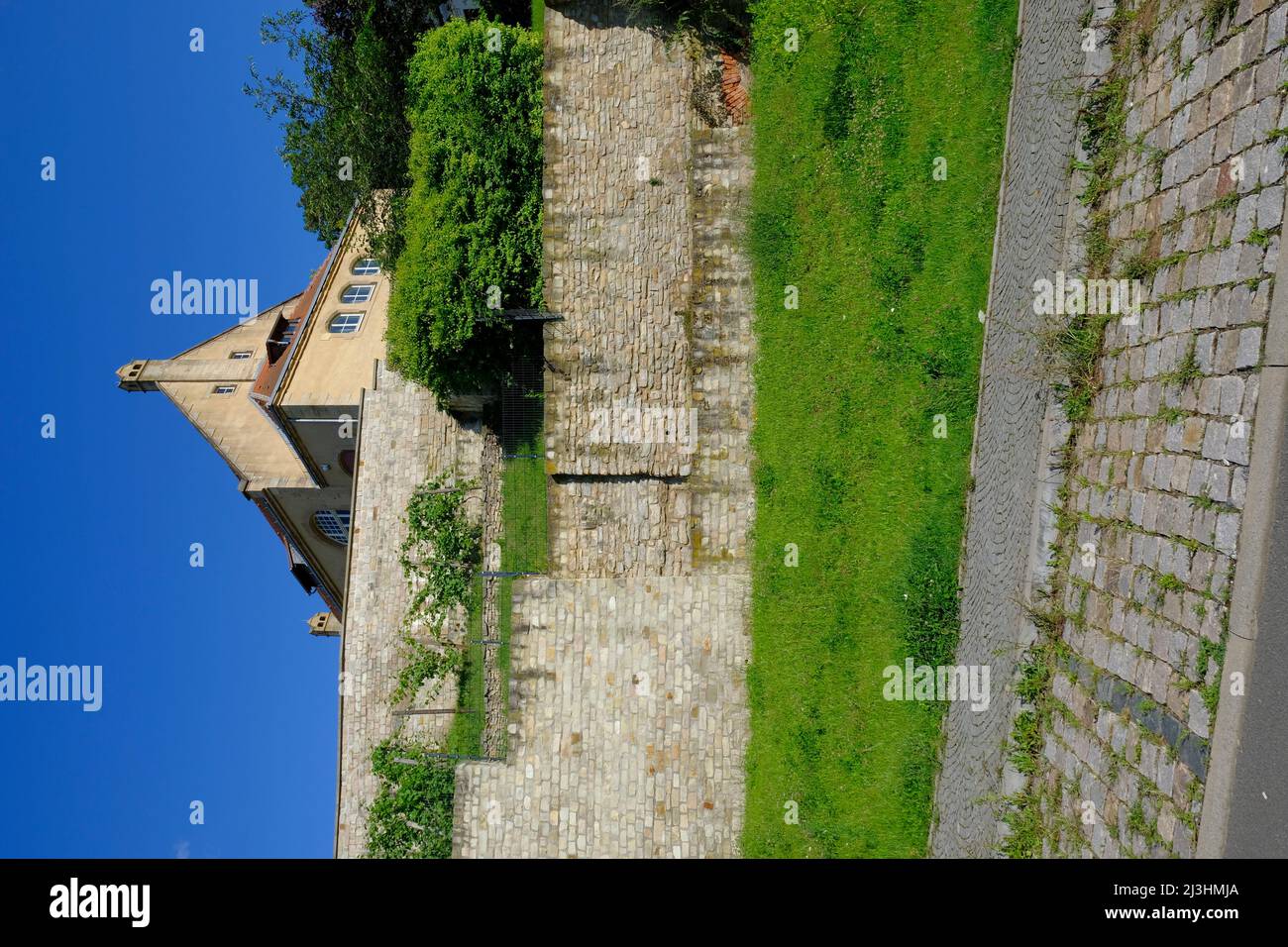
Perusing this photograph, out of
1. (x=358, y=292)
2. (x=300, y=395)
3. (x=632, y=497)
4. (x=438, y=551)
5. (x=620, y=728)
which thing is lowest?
(x=620, y=728)

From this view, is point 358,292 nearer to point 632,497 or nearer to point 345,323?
point 345,323

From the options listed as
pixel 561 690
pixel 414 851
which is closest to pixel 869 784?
pixel 561 690

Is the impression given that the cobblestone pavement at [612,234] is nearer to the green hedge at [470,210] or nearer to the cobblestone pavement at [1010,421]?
the green hedge at [470,210]

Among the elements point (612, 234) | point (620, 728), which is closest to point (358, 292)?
Result: point (612, 234)

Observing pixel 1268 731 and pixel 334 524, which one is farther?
pixel 334 524

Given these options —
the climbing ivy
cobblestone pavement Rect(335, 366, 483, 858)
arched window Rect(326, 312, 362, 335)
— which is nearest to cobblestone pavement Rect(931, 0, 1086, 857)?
the climbing ivy

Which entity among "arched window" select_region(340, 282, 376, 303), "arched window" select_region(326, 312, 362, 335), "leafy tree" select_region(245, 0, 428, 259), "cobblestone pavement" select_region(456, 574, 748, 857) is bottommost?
"cobblestone pavement" select_region(456, 574, 748, 857)

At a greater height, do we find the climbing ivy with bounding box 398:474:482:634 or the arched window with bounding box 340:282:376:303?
the arched window with bounding box 340:282:376:303

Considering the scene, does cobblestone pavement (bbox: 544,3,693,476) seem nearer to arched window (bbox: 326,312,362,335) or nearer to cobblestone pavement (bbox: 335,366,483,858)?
cobblestone pavement (bbox: 335,366,483,858)
